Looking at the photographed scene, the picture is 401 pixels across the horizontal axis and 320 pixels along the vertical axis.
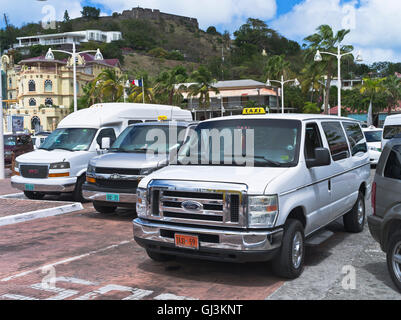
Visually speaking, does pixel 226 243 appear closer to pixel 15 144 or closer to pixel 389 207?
pixel 389 207

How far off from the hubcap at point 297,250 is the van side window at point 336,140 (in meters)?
1.83

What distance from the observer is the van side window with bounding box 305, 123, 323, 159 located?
6.52 metres

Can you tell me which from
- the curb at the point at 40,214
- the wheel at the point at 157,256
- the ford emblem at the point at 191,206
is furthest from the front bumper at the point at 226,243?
the curb at the point at 40,214

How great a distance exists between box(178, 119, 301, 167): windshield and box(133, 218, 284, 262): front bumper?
1.12m

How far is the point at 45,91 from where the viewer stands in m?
79.8

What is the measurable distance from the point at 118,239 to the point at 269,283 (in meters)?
3.27

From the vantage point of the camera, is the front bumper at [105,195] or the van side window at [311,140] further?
the front bumper at [105,195]

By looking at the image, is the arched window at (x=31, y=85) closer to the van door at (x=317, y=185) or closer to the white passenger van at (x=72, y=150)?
the white passenger van at (x=72, y=150)

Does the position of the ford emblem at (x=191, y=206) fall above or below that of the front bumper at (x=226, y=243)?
above

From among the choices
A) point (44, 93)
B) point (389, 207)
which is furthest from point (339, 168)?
point (44, 93)

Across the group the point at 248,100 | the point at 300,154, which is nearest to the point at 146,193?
the point at 300,154

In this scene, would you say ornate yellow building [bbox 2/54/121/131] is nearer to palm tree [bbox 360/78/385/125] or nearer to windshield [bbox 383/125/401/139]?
palm tree [bbox 360/78/385/125]

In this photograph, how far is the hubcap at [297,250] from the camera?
5.80m

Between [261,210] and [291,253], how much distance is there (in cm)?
74
